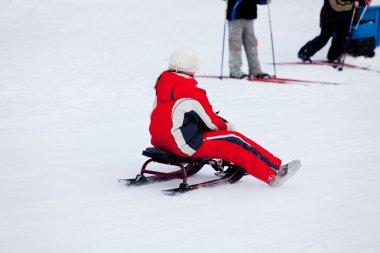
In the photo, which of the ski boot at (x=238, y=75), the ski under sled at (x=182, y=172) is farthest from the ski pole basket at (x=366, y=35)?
the ski under sled at (x=182, y=172)

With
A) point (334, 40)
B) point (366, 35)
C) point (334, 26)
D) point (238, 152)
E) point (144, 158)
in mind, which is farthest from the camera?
point (366, 35)

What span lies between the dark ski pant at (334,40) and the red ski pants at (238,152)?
21.3ft

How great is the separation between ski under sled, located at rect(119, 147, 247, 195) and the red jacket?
0.08m

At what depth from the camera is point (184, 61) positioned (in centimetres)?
431

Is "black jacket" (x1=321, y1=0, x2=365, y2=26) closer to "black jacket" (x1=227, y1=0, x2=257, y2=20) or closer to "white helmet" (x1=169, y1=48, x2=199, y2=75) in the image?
"black jacket" (x1=227, y1=0, x2=257, y2=20)

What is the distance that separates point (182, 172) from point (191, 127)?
18.1 inches

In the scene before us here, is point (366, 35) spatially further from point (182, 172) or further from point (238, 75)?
point (182, 172)

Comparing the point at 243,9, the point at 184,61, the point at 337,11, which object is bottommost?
the point at 337,11

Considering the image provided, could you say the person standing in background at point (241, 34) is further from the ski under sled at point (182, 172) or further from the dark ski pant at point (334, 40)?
the ski under sled at point (182, 172)

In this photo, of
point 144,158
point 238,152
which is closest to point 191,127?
point 238,152

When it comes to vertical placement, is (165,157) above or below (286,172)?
above

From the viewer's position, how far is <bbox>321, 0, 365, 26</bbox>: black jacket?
10.2 meters

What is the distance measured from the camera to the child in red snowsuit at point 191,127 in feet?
14.0

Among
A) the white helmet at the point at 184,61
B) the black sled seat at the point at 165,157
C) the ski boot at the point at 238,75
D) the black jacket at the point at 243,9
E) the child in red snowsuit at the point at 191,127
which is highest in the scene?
the white helmet at the point at 184,61
